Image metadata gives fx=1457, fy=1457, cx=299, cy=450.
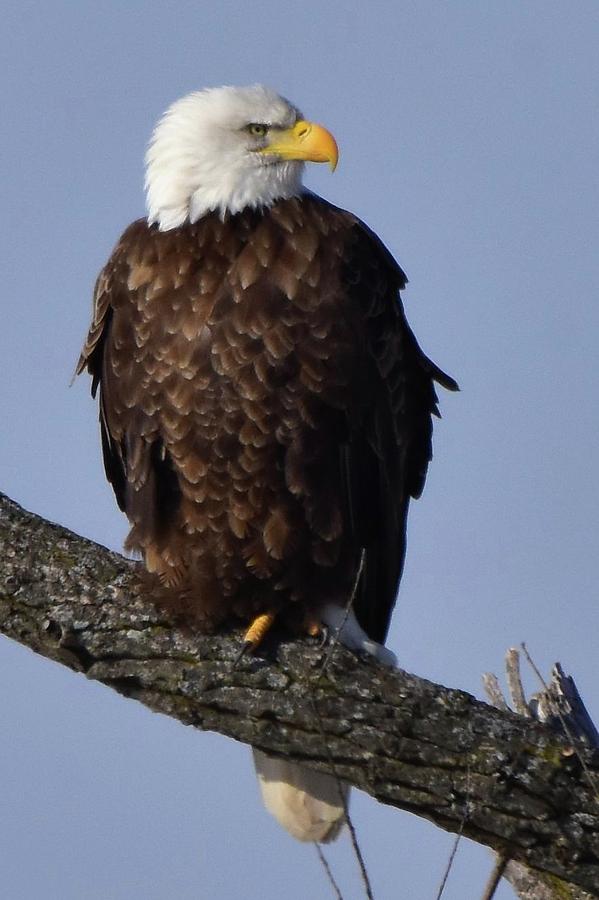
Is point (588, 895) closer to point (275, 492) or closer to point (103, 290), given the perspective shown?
point (275, 492)

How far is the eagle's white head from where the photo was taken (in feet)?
15.3

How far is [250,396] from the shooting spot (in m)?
4.26

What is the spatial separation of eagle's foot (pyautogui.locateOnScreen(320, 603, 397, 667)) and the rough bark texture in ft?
0.70

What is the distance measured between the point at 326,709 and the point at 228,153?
1904 millimetres

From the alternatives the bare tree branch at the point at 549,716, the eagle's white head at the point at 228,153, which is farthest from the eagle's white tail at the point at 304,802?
the eagle's white head at the point at 228,153

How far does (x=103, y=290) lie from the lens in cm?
458

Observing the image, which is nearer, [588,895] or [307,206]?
[588,895]

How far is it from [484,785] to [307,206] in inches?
75.6

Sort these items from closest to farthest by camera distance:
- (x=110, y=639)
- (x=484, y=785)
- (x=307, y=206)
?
(x=484, y=785) → (x=110, y=639) → (x=307, y=206)

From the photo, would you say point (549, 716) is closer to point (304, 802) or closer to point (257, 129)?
point (304, 802)

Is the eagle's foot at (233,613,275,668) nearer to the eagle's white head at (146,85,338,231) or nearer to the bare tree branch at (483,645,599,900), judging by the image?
the bare tree branch at (483,645,599,900)

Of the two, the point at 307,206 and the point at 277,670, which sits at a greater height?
the point at 307,206

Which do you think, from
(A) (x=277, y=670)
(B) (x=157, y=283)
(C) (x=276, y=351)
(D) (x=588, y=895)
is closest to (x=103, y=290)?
(B) (x=157, y=283)

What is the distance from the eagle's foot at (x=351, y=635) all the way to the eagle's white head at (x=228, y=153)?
4.27 feet
